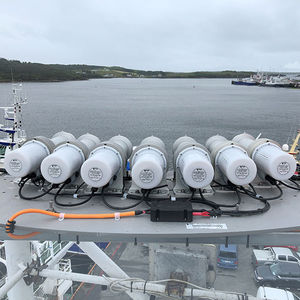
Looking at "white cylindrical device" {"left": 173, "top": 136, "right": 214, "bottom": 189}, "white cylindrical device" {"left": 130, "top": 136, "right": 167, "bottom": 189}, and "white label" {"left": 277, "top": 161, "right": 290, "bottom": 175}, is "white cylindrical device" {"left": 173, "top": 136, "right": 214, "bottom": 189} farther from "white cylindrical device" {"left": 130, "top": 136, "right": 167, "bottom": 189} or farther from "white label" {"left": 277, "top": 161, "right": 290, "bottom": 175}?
"white label" {"left": 277, "top": 161, "right": 290, "bottom": 175}

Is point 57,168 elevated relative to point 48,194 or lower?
elevated

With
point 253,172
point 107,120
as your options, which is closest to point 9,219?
point 253,172

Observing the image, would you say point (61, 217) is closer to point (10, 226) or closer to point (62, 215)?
point (62, 215)

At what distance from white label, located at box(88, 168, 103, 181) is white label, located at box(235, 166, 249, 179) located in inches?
93.2

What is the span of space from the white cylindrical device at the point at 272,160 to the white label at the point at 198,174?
128 centimetres

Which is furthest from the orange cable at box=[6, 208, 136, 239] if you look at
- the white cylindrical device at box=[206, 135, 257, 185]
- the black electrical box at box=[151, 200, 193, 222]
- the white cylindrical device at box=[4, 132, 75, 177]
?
the white cylindrical device at box=[206, 135, 257, 185]

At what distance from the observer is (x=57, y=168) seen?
223 inches

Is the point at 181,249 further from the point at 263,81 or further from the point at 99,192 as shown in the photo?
the point at 263,81

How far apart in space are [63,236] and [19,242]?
126cm

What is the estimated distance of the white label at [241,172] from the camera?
5551 mm

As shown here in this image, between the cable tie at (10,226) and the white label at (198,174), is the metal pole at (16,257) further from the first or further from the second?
the white label at (198,174)

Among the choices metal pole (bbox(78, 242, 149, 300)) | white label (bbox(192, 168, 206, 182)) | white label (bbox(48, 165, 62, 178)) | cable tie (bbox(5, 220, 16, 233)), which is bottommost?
metal pole (bbox(78, 242, 149, 300))

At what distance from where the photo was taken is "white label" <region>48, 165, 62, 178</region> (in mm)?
5660

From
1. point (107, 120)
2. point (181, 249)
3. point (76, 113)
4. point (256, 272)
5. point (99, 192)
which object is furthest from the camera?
point (76, 113)
